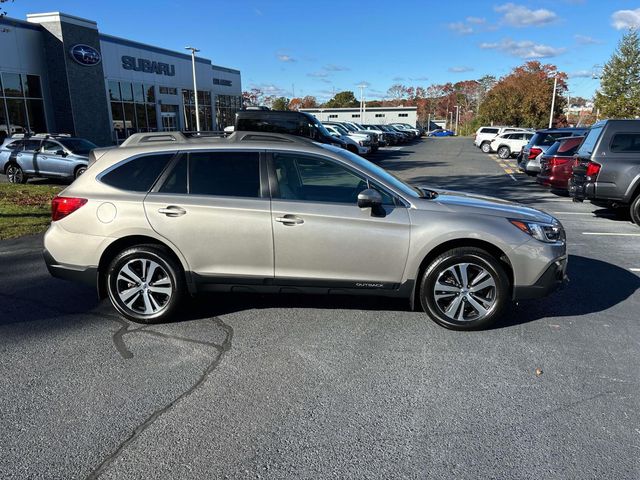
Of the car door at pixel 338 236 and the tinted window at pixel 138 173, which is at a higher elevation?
the tinted window at pixel 138 173

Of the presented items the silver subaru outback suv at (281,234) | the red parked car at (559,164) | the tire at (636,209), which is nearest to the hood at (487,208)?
the silver subaru outback suv at (281,234)

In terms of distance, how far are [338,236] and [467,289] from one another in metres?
1.26

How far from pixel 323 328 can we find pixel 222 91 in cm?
4770

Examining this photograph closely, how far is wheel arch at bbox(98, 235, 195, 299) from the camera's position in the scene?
444cm

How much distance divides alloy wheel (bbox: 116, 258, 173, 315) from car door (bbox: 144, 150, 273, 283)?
32cm

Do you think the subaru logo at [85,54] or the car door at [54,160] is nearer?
the car door at [54,160]

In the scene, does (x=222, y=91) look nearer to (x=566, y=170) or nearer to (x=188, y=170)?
(x=566, y=170)

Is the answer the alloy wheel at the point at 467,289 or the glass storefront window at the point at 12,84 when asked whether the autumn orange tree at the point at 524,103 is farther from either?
the alloy wheel at the point at 467,289

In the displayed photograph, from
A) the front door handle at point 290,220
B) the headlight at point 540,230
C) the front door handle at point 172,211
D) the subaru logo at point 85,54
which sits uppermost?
the subaru logo at point 85,54

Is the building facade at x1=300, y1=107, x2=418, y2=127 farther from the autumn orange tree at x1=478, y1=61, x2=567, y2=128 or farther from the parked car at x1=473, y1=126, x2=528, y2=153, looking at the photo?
the parked car at x1=473, y1=126, x2=528, y2=153

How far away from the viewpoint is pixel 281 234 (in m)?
4.24

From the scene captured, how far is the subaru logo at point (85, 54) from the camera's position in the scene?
26219mm

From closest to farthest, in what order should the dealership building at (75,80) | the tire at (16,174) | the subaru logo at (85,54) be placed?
the tire at (16,174)
the dealership building at (75,80)
the subaru logo at (85,54)

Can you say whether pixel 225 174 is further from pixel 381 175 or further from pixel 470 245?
pixel 470 245
